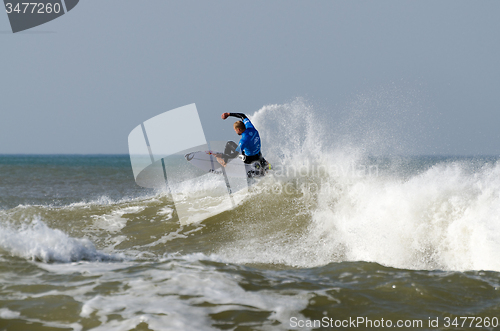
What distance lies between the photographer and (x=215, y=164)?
986 cm

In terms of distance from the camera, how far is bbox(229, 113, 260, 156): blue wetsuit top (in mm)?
8984

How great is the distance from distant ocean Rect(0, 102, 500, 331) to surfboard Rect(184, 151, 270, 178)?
0.75 metres

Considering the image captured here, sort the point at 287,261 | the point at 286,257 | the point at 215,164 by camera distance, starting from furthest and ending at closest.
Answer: the point at 215,164, the point at 286,257, the point at 287,261

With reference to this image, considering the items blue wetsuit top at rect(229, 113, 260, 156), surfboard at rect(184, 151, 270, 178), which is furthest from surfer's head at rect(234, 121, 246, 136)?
surfboard at rect(184, 151, 270, 178)

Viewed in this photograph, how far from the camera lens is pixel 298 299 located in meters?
3.70

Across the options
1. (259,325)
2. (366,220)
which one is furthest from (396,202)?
(259,325)

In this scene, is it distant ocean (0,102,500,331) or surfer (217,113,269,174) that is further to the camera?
surfer (217,113,269,174)

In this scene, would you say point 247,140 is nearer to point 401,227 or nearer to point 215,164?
point 215,164

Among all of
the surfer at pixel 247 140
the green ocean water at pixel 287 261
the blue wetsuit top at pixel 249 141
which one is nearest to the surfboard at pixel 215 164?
the surfer at pixel 247 140

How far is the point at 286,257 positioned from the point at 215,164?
4365 millimetres

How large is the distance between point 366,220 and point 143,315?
499 centimetres

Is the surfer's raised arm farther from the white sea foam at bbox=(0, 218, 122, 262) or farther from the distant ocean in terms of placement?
the white sea foam at bbox=(0, 218, 122, 262)

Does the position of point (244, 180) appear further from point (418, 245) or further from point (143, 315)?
point (143, 315)

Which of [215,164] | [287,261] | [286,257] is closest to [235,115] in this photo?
[215,164]
